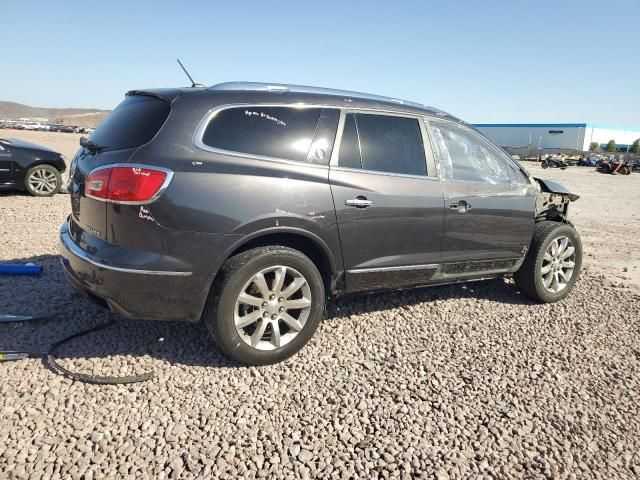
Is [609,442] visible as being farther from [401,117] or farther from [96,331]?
[96,331]

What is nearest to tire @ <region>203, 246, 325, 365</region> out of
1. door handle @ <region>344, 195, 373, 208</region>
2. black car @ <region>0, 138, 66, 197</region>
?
door handle @ <region>344, 195, 373, 208</region>

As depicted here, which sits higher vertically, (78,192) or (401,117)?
(401,117)

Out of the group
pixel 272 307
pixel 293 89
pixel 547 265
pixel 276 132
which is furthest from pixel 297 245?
pixel 547 265

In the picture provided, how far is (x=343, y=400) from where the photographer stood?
2947 millimetres

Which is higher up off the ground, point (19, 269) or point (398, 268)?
point (398, 268)

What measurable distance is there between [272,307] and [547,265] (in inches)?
120

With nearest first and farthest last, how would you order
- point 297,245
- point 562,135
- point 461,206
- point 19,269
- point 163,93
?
point 163,93 < point 297,245 < point 461,206 < point 19,269 < point 562,135

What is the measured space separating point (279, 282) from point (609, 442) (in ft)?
7.03

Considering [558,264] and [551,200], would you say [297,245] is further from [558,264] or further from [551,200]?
[551,200]

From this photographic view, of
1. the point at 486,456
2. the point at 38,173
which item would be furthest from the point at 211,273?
the point at 38,173

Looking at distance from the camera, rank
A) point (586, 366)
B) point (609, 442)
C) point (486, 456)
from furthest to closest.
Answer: point (586, 366) < point (609, 442) < point (486, 456)

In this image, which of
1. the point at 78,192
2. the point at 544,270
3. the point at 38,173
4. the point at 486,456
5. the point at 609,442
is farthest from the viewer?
the point at 38,173

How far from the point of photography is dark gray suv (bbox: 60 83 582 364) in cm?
289

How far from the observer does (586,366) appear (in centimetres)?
357
